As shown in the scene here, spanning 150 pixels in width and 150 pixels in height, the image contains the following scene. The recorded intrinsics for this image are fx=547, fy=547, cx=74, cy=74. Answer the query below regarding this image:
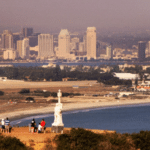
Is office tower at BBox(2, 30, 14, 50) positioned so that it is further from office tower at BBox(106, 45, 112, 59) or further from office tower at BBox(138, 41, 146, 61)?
office tower at BBox(138, 41, 146, 61)

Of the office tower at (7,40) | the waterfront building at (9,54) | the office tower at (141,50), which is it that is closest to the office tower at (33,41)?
the office tower at (7,40)

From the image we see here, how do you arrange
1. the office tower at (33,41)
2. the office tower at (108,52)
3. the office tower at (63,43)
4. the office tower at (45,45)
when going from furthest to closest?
the office tower at (33,41), the office tower at (45,45), the office tower at (108,52), the office tower at (63,43)

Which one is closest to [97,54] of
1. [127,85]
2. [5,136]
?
[127,85]

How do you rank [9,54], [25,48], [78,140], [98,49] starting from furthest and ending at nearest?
[25,48], [98,49], [9,54], [78,140]

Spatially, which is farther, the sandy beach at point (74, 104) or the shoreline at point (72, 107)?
the sandy beach at point (74, 104)

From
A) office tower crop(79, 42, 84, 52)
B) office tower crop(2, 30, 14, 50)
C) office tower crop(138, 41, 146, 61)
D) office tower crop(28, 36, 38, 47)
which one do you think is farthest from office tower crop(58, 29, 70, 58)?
office tower crop(138, 41, 146, 61)

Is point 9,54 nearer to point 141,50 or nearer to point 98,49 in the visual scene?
point 98,49

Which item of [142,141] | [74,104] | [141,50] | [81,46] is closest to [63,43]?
[81,46]

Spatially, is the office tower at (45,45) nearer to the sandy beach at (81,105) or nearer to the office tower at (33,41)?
the office tower at (33,41)
